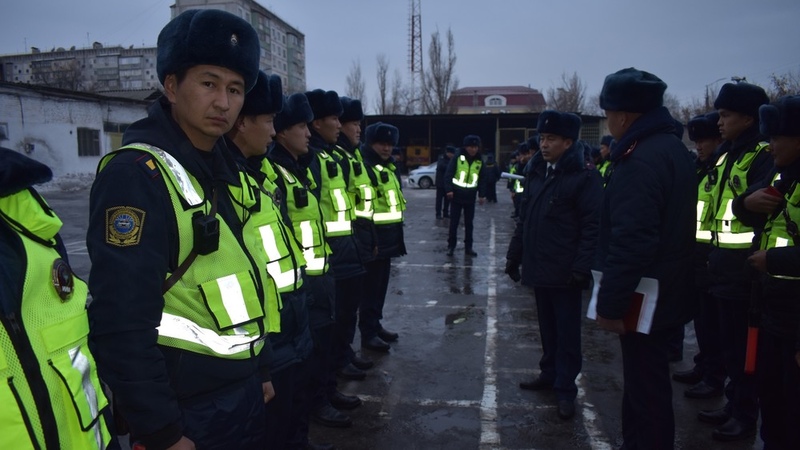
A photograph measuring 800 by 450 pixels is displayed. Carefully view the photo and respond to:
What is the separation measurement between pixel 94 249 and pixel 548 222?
11.0 feet

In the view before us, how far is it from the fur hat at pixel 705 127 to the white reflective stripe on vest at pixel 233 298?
4.59m

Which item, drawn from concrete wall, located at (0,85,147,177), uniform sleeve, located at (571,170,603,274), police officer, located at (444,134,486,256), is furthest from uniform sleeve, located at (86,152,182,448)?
concrete wall, located at (0,85,147,177)

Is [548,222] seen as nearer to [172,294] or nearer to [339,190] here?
[339,190]

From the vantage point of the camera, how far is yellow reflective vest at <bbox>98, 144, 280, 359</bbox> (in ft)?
5.58

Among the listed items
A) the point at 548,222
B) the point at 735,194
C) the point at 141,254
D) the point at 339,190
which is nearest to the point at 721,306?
the point at 735,194

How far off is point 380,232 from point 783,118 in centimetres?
348

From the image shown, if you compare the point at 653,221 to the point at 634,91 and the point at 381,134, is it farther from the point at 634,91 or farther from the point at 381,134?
the point at 381,134

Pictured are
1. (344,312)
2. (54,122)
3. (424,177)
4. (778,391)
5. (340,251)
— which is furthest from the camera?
(424,177)

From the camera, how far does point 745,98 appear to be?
3.83 meters

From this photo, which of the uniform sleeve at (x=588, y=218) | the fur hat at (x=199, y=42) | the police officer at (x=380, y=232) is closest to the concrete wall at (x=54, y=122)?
the police officer at (x=380, y=232)

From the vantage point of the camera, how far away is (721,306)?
3859 mm

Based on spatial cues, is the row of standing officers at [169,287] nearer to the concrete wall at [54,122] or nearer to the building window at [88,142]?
the concrete wall at [54,122]

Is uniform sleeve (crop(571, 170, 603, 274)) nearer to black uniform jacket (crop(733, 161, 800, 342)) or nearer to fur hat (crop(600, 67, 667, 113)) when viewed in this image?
fur hat (crop(600, 67, 667, 113))

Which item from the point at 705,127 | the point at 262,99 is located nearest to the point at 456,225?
the point at 705,127
